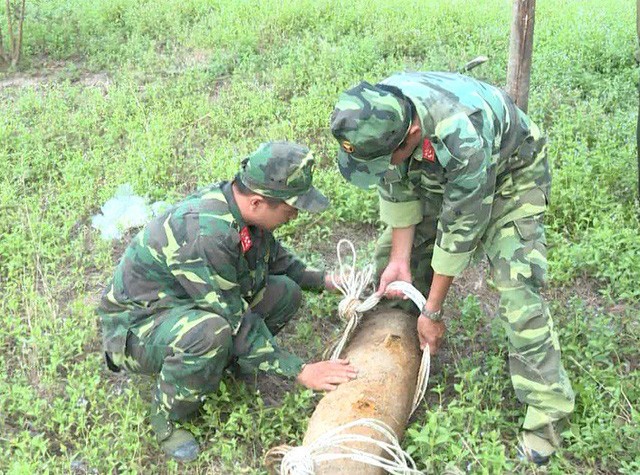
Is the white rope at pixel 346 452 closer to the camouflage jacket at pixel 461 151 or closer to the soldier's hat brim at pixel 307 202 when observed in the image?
the camouflage jacket at pixel 461 151

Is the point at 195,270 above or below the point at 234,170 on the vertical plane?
above

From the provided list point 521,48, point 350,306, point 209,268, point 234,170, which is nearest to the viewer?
point 209,268

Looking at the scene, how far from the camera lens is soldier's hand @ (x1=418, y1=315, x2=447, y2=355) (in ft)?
11.8

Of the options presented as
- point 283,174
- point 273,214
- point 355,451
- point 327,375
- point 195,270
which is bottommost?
point 327,375

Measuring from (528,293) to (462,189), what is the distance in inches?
24.4

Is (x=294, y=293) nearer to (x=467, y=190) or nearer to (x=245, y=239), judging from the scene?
(x=245, y=239)

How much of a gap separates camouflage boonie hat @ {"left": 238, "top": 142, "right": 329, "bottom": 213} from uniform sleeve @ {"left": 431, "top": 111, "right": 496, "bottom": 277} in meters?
0.59

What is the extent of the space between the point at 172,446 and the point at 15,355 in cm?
125

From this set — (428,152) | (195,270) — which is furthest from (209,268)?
(428,152)

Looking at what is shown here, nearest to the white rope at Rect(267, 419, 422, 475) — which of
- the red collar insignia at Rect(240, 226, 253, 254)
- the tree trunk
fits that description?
the red collar insignia at Rect(240, 226, 253, 254)

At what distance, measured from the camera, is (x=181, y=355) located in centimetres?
354

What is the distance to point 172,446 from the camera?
12.1 feet

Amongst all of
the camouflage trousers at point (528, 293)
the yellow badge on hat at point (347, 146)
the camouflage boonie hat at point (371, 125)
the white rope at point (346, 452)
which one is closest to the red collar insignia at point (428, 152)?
the camouflage boonie hat at point (371, 125)

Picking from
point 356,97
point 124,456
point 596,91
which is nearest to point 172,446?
point 124,456
